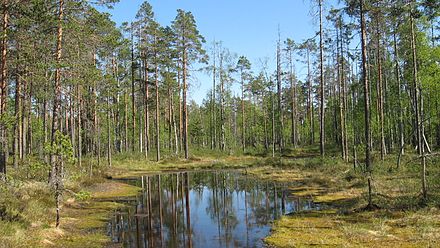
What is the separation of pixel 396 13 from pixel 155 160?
30950 millimetres

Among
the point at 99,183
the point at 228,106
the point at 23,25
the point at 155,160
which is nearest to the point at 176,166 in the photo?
the point at 155,160

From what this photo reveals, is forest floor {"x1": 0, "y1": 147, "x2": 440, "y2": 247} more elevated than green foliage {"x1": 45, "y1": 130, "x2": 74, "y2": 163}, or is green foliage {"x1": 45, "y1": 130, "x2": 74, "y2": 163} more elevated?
green foliage {"x1": 45, "y1": 130, "x2": 74, "y2": 163}

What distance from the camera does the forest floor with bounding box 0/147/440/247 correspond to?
36.5ft

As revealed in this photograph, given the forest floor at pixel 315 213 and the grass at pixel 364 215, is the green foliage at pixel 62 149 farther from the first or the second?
the grass at pixel 364 215

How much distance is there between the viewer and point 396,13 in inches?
745

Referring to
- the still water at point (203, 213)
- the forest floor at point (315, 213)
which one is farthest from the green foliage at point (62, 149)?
the still water at point (203, 213)

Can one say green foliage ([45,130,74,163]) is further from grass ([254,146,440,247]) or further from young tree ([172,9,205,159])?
young tree ([172,9,205,159])

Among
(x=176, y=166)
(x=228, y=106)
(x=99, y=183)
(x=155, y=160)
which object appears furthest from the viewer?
(x=228, y=106)

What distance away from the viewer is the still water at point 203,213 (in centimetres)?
1294

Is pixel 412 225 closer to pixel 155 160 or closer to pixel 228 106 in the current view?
pixel 155 160

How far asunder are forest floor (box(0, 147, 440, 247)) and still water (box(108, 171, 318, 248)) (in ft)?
2.63

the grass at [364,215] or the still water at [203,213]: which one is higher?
the grass at [364,215]

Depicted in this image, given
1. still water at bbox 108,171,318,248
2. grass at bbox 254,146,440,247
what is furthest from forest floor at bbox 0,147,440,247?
still water at bbox 108,171,318,248

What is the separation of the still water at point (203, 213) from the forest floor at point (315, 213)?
31.6 inches
